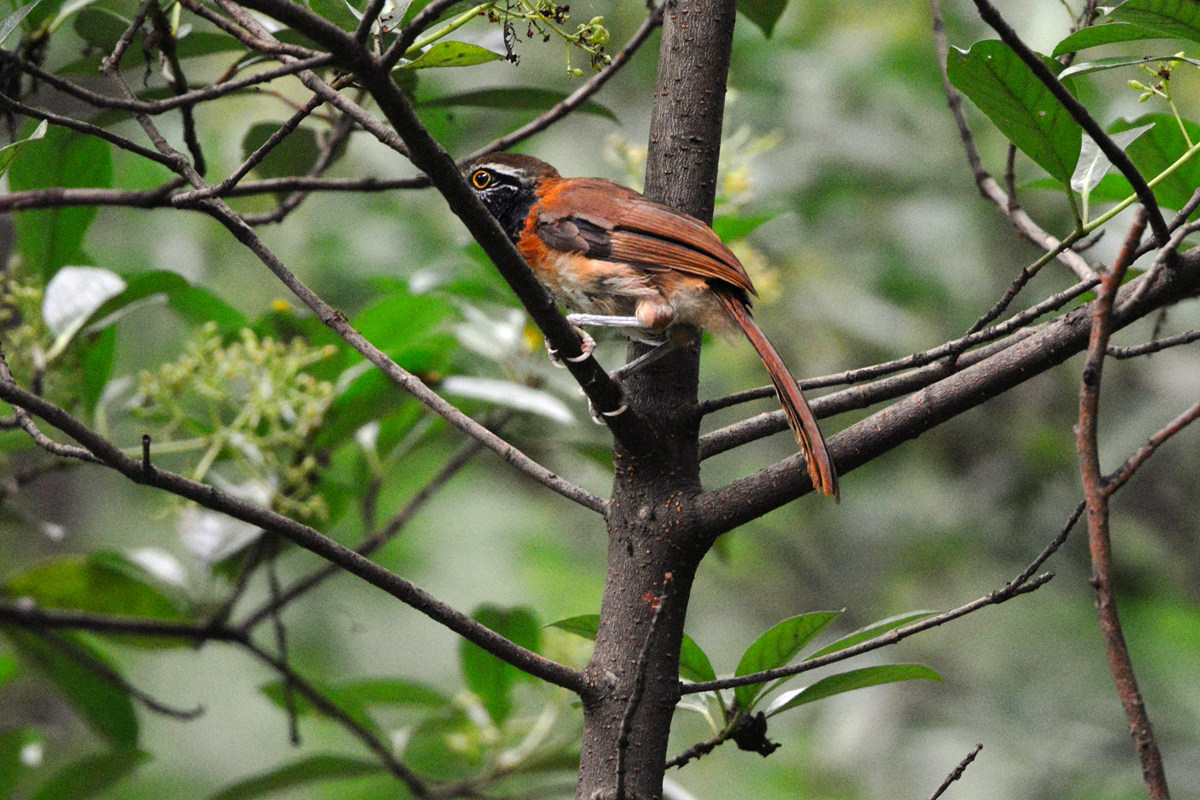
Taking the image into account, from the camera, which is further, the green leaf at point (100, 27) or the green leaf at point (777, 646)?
the green leaf at point (100, 27)

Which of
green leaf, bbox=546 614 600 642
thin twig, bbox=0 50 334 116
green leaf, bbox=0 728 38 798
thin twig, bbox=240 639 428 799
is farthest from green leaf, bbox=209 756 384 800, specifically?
thin twig, bbox=0 50 334 116

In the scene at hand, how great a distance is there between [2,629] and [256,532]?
0.71m

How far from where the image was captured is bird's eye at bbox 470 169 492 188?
292 centimetres

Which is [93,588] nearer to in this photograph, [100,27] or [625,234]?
[100,27]

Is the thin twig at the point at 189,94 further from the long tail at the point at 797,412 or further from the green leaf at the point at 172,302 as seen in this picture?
the green leaf at the point at 172,302

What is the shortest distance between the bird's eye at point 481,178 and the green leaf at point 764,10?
0.79 meters

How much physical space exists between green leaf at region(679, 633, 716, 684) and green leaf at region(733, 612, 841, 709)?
0.19 feet

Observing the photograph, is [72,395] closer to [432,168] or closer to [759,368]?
[432,168]

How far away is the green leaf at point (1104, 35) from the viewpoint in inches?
68.7

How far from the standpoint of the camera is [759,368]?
5.64 metres

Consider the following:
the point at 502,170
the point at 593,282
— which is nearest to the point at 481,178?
the point at 502,170

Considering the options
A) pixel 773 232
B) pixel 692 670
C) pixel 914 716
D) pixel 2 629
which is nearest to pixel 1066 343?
pixel 692 670

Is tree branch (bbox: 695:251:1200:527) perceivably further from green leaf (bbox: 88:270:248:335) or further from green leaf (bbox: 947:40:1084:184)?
green leaf (bbox: 88:270:248:335)

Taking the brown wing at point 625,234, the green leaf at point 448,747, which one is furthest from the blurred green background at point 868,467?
the brown wing at point 625,234
